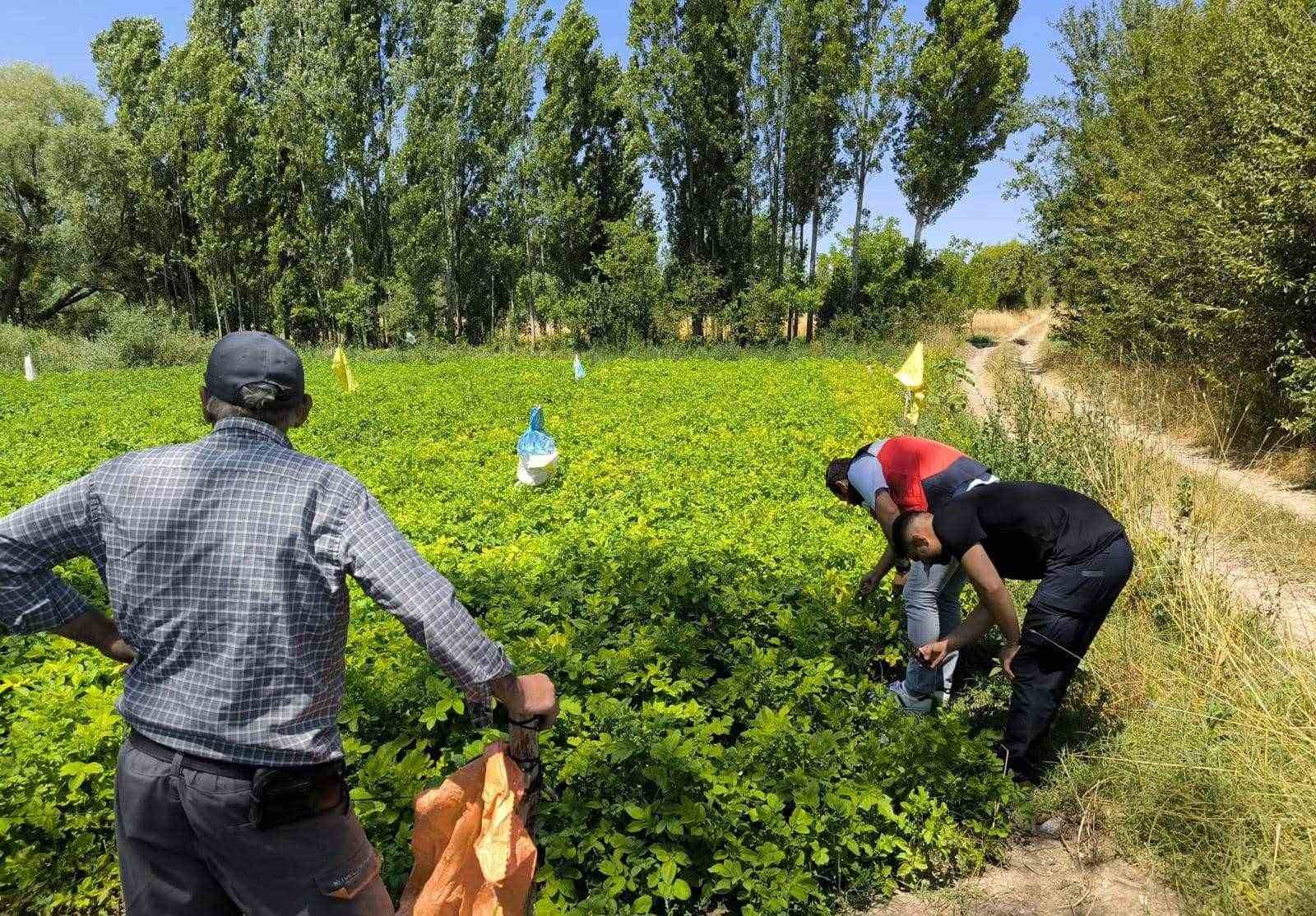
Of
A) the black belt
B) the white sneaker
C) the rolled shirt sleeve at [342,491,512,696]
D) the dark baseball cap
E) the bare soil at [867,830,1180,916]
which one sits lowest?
the bare soil at [867,830,1180,916]

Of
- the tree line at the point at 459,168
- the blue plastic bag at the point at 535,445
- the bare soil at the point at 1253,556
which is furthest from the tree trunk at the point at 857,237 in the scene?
the blue plastic bag at the point at 535,445

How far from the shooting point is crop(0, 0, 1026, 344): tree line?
29156 millimetres

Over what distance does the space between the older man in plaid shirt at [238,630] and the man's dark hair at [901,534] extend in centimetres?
240

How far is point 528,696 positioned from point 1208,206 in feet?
46.7

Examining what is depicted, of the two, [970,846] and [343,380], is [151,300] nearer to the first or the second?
[343,380]

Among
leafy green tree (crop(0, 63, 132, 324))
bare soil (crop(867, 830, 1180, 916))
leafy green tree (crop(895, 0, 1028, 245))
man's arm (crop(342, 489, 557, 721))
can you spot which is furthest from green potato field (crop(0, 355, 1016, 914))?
leafy green tree (crop(0, 63, 132, 324))

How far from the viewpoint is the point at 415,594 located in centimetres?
176

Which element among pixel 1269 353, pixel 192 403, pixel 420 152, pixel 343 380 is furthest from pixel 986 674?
pixel 420 152

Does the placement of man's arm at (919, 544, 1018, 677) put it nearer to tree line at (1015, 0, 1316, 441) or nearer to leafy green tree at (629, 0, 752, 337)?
tree line at (1015, 0, 1316, 441)

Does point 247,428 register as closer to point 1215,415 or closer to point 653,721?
point 653,721

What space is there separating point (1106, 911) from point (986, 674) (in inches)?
68.2

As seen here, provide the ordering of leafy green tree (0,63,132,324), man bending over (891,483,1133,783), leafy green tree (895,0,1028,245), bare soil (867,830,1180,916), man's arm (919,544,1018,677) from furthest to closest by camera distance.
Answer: leafy green tree (0,63,132,324) → leafy green tree (895,0,1028,245) → man bending over (891,483,1133,783) → man's arm (919,544,1018,677) → bare soil (867,830,1180,916)

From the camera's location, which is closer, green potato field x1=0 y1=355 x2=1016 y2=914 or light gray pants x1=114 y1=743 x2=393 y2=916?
light gray pants x1=114 y1=743 x2=393 y2=916

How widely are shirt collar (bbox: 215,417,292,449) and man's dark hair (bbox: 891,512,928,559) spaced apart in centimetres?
277
